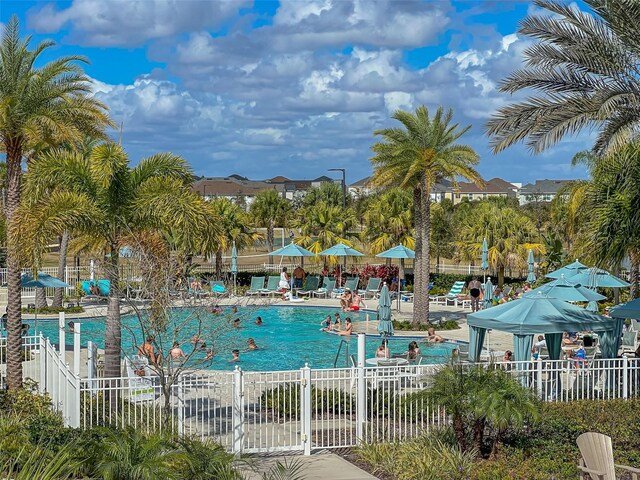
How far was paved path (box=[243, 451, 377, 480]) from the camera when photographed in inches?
470

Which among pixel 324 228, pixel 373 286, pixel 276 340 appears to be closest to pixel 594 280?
pixel 276 340

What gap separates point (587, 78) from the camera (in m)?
16.3

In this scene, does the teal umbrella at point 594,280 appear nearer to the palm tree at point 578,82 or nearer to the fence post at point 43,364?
the palm tree at point 578,82

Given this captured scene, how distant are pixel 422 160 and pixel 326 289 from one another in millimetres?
12362

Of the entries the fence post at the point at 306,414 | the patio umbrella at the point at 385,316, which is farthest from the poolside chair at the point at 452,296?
the fence post at the point at 306,414

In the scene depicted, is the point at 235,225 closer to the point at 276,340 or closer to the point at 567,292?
the point at 276,340

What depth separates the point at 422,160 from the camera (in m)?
28.5

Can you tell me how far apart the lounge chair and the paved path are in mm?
2941

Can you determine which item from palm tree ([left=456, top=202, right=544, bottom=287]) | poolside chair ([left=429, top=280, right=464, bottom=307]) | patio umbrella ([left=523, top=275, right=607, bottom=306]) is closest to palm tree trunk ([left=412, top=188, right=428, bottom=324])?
poolside chair ([left=429, top=280, right=464, bottom=307])

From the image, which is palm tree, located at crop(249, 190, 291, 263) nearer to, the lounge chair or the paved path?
the paved path

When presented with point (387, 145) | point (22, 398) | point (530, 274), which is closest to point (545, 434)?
point (22, 398)

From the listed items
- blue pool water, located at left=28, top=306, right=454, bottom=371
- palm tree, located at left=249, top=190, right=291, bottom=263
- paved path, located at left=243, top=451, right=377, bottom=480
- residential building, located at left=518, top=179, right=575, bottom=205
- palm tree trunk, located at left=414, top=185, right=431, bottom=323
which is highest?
residential building, located at left=518, top=179, right=575, bottom=205

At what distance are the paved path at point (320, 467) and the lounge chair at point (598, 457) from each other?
9.65 feet

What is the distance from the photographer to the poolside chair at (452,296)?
3628 cm
